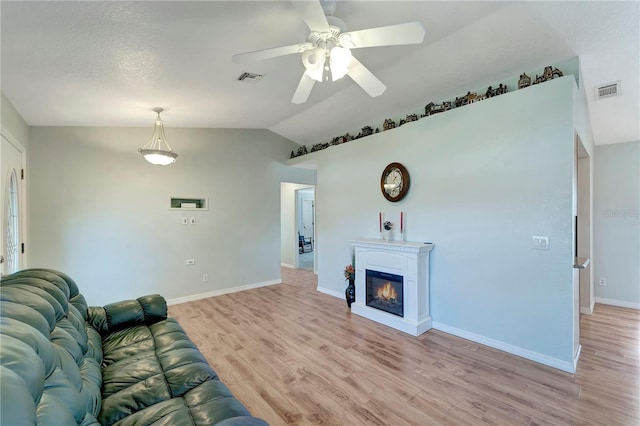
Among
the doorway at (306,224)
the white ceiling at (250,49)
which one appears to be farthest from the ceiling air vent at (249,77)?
the doorway at (306,224)

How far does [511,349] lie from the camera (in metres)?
2.73

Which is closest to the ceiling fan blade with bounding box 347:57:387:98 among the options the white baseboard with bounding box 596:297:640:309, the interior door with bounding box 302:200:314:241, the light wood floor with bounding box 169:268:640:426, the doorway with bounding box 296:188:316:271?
the light wood floor with bounding box 169:268:640:426

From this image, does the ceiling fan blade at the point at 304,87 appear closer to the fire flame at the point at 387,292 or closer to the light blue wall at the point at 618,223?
the fire flame at the point at 387,292

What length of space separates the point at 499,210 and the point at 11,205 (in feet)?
17.1

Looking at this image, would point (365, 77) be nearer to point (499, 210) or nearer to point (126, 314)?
point (499, 210)

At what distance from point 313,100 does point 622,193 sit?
4.67 m

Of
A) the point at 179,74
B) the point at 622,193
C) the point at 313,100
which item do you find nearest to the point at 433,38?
the point at 313,100

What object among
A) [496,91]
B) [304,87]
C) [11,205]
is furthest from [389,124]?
[11,205]

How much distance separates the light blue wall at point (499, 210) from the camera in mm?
2477

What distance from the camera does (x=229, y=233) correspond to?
16.3ft

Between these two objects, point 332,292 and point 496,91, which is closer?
point 496,91

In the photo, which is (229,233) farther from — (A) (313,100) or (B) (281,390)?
(B) (281,390)

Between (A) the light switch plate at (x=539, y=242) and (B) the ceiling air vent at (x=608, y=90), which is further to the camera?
(B) the ceiling air vent at (x=608, y=90)

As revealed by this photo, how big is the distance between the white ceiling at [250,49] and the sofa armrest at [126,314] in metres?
2.06
